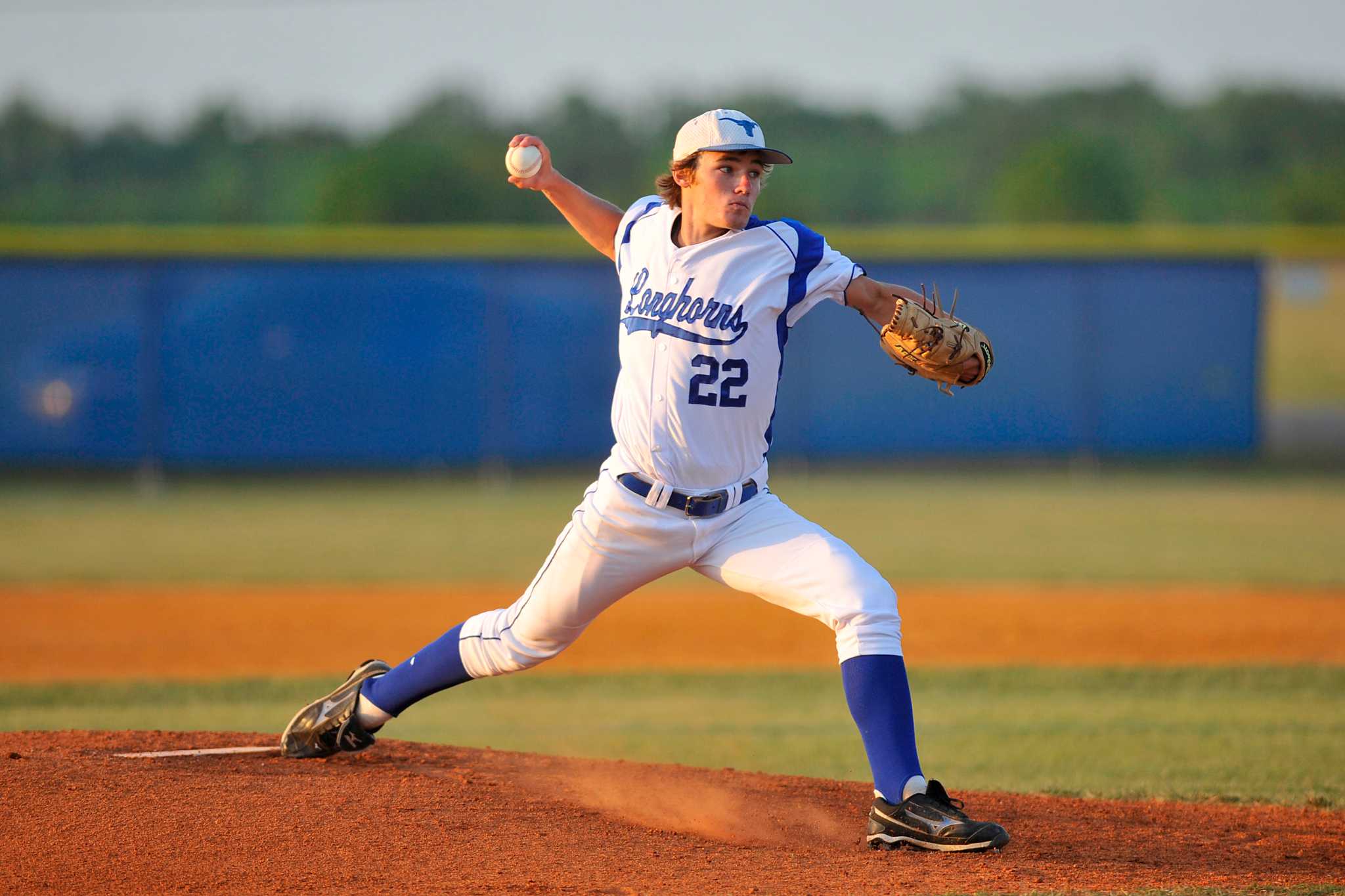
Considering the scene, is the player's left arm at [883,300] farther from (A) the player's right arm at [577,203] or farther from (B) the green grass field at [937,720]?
(B) the green grass field at [937,720]

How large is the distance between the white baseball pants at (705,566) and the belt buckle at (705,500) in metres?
0.02

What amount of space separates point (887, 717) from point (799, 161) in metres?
31.8

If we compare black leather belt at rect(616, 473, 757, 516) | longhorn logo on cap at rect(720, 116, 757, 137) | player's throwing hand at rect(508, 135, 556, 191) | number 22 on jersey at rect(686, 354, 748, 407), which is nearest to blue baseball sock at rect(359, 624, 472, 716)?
black leather belt at rect(616, 473, 757, 516)

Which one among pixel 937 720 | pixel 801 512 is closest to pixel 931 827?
pixel 937 720

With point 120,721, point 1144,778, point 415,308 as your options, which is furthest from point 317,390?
point 1144,778

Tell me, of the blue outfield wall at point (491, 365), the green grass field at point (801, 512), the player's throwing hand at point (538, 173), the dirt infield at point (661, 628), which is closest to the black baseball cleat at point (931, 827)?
the player's throwing hand at point (538, 173)

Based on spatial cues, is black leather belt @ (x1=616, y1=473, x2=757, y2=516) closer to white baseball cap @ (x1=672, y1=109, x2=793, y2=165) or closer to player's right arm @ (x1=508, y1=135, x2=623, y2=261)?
player's right arm @ (x1=508, y1=135, x2=623, y2=261)

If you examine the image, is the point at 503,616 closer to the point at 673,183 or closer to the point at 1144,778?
the point at 673,183

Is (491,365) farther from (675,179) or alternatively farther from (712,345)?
(712,345)

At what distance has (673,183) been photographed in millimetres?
3586

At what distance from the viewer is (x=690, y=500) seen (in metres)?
3.41

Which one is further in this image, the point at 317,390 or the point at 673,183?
the point at 317,390

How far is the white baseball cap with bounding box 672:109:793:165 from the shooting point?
3.34 meters

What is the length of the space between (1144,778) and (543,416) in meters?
11.7
